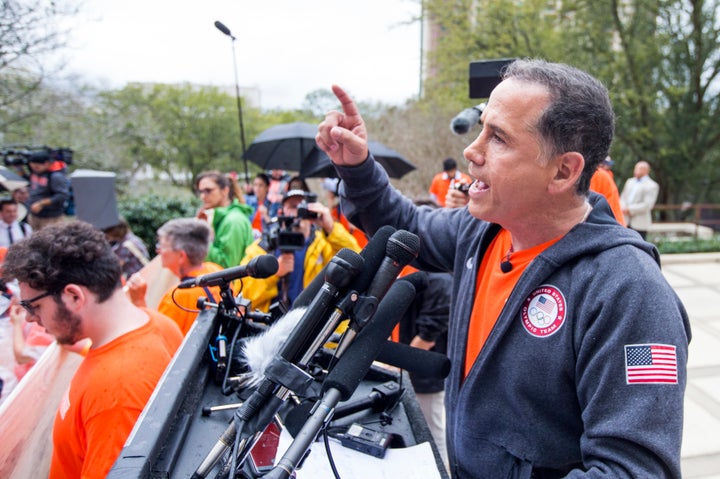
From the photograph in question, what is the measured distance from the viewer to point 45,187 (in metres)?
6.91

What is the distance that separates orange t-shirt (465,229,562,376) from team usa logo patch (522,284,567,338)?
10 cm

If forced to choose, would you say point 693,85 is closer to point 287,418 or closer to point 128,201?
point 128,201

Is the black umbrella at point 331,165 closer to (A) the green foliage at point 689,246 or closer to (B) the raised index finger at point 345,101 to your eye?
(B) the raised index finger at point 345,101

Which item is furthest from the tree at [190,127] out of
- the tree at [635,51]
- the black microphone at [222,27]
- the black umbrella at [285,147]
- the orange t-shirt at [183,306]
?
the orange t-shirt at [183,306]

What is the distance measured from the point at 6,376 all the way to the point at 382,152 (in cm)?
456

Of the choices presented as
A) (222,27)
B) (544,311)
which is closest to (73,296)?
(544,311)

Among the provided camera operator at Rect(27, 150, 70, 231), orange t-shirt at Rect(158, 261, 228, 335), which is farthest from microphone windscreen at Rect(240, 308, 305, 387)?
camera operator at Rect(27, 150, 70, 231)

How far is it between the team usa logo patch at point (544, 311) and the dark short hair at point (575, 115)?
0.30 metres

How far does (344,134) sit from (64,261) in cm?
131

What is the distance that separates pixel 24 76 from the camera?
26.4 ft

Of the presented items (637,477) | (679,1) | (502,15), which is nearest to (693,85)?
(679,1)

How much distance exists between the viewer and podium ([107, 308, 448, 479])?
1041mm

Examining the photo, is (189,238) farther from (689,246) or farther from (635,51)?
(635,51)

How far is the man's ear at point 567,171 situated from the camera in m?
1.28
